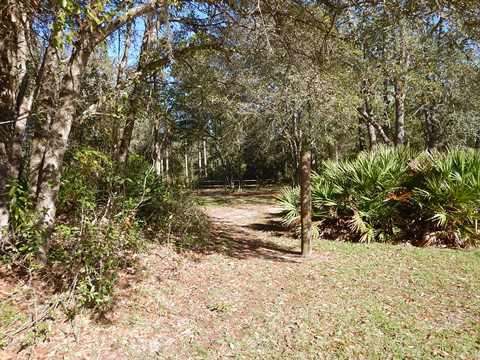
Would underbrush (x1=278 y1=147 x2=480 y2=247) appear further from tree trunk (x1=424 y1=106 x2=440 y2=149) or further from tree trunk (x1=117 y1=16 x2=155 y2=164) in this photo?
tree trunk (x1=424 y1=106 x2=440 y2=149)

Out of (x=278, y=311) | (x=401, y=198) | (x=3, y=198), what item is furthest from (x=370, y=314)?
(x=3, y=198)

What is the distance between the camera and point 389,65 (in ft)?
33.8

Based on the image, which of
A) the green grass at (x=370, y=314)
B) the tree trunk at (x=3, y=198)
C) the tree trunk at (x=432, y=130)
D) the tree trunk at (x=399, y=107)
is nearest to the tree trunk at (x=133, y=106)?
the tree trunk at (x=3, y=198)

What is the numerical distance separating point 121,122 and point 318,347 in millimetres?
4781

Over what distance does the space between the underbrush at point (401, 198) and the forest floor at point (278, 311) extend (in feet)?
2.79

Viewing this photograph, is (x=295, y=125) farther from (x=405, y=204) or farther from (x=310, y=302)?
(x=310, y=302)

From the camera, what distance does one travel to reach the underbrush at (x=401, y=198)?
729 cm

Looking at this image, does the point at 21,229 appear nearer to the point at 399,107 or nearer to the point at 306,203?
the point at 306,203

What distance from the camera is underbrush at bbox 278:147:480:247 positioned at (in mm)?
7293

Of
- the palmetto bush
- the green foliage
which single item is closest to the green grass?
the palmetto bush

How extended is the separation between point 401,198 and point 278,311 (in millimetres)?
4841

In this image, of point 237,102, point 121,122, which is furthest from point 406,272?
Result: point 237,102

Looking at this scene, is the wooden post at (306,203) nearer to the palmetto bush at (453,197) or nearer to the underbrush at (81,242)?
the palmetto bush at (453,197)

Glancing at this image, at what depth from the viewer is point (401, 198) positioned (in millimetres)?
7812
